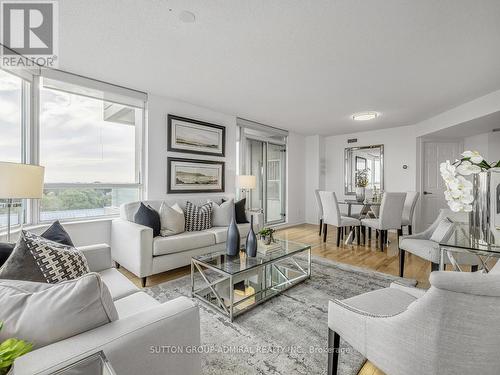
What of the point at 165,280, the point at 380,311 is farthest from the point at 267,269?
the point at 380,311

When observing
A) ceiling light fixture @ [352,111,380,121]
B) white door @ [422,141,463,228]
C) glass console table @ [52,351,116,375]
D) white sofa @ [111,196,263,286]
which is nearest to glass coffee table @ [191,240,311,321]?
white sofa @ [111,196,263,286]

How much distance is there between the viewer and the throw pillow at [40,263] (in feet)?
3.47

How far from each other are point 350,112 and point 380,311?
383 centimetres

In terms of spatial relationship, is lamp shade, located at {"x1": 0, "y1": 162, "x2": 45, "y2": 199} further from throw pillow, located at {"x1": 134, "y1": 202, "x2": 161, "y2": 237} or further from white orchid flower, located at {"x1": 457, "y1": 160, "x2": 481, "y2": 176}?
white orchid flower, located at {"x1": 457, "y1": 160, "x2": 481, "y2": 176}

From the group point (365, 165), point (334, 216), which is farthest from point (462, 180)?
point (365, 165)

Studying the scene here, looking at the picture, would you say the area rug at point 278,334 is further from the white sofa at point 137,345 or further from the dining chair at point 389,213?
the dining chair at point 389,213

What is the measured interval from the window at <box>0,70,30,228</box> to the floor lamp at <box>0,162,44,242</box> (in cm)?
92

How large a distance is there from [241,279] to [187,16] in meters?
2.41

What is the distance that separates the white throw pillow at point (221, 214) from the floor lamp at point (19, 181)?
2127mm

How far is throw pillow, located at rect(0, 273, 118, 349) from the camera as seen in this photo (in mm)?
740

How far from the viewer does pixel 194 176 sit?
4.02 meters

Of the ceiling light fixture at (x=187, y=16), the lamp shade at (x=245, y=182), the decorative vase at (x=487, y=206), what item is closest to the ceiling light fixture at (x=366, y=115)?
the lamp shade at (x=245, y=182)

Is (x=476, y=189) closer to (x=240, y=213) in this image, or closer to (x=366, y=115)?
(x=240, y=213)

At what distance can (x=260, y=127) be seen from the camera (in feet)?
17.0
